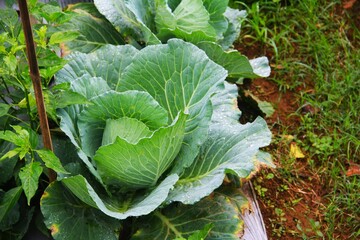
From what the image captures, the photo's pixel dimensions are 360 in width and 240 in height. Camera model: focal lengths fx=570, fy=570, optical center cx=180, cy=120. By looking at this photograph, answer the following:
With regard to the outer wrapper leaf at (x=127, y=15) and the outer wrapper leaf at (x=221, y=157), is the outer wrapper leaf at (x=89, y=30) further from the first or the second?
the outer wrapper leaf at (x=221, y=157)

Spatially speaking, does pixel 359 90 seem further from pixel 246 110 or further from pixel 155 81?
pixel 155 81

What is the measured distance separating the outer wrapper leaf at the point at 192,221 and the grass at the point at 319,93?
2.37 ft

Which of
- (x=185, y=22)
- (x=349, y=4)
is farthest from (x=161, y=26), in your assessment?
(x=349, y=4)

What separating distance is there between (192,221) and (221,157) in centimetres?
26

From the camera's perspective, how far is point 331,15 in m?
3.80

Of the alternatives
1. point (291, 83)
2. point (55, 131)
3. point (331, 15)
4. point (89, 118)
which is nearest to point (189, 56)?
point (89, 118)

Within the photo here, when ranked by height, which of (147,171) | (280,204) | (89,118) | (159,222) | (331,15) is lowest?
(280,204)

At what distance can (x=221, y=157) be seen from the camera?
2121 mm

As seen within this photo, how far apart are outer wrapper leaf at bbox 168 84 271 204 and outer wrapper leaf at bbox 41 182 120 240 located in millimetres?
250

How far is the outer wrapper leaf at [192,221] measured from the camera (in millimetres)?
2061

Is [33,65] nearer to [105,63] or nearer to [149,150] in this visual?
[149,150]

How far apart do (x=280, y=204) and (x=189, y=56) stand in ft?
3.54

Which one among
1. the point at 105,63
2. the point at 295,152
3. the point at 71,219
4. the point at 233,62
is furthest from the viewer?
the point at 295,152

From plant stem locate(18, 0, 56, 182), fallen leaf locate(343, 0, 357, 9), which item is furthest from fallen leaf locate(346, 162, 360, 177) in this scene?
plant stem locate(18, 0, 56, 182)
